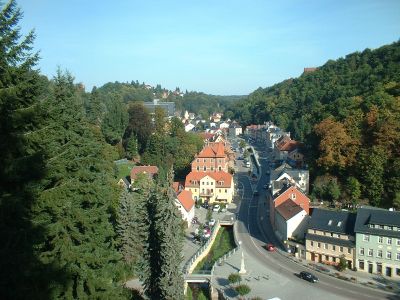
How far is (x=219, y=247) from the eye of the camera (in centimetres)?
3428

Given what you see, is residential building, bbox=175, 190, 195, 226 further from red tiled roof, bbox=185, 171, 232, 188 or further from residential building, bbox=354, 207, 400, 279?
residential building, bbox=354, 207, 400, 279

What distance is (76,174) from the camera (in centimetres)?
1254

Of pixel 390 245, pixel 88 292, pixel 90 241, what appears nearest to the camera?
pixel 88 292

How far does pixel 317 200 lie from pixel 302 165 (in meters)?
12.3

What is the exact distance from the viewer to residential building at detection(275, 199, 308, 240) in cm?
3244

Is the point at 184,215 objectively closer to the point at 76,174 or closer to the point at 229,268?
the point at 229,268

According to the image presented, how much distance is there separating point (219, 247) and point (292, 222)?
666 centimetres

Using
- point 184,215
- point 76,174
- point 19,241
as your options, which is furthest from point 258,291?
point 19,241

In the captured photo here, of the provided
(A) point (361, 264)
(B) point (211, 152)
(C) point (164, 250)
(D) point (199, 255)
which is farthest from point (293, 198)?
(C) point (164, 250)

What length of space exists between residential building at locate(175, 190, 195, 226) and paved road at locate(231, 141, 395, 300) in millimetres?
4894

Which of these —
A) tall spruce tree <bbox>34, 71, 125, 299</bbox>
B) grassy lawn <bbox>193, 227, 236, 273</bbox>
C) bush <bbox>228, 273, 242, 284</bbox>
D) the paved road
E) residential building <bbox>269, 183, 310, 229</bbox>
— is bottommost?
grassy lawn <bbox>193, 227, 236, 273</bbox>

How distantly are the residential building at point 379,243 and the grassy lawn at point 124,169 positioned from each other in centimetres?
2887

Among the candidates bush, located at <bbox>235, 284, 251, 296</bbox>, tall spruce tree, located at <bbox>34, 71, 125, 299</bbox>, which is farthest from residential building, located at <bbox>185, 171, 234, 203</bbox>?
tall spruce tree, located at <bbox>34, 71, 125, 299</bbox>

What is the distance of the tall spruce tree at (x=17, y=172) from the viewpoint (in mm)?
8336
